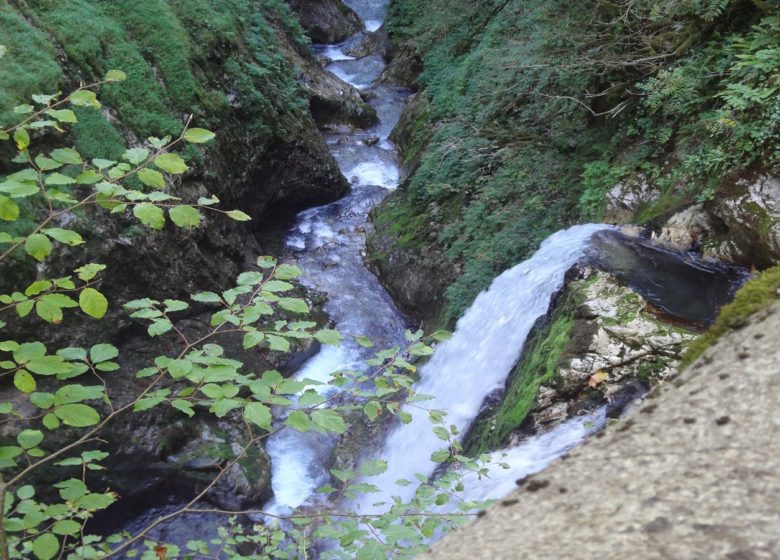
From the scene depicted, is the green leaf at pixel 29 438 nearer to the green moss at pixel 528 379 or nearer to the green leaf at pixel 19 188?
the green leaf at pixel 19 188

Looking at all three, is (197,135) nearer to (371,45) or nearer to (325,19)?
(371,45)

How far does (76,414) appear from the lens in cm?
186

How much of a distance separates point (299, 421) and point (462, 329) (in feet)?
18.0

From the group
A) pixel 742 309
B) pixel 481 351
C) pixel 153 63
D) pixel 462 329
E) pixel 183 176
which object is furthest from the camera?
pixel 153 63

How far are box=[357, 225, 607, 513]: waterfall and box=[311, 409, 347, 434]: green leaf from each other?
368 cm

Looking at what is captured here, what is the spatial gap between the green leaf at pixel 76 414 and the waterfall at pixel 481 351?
413 centimetres

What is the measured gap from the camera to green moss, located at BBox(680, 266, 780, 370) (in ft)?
8.17

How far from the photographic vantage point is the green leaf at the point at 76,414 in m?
1.84

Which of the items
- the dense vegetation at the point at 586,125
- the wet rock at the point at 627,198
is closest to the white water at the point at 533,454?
the dense vegetation at the point at 586,125

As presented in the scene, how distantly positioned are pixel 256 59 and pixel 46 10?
472cm

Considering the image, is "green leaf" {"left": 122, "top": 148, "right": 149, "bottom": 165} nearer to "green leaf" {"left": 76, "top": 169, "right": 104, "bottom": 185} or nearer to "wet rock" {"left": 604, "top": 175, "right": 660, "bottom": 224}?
"green leaf" {"left": 76, "top": 169, "right": 104, "bottom": 185}

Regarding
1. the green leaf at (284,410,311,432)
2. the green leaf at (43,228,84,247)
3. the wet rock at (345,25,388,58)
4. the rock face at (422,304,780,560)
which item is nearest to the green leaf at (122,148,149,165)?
the green leaf at (43,228,84,247)

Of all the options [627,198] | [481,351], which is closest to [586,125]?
[627,198]

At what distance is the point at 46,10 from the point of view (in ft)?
26.9
